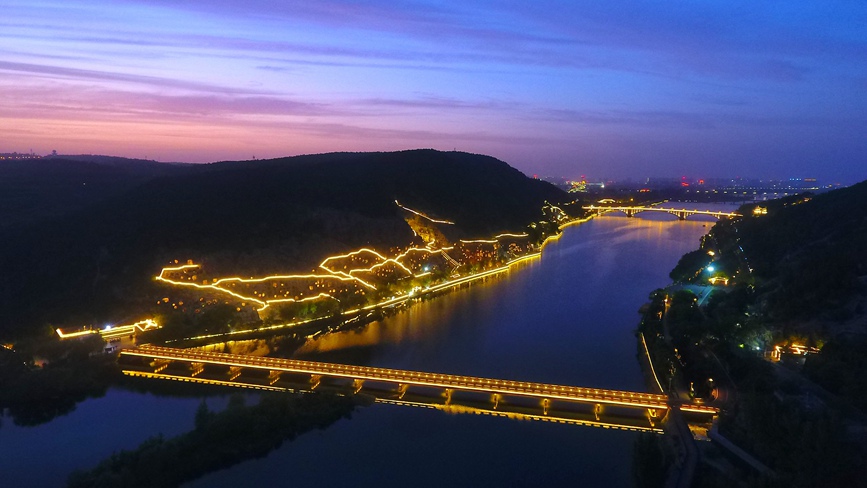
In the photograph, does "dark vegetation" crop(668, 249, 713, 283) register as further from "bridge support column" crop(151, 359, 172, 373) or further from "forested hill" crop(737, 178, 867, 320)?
"bridge support column" crop(151, 359, 172, 373)

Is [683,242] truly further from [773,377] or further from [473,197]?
[773,377]

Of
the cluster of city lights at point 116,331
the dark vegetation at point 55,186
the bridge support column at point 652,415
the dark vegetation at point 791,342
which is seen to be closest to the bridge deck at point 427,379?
the bridge support column at point 652,415

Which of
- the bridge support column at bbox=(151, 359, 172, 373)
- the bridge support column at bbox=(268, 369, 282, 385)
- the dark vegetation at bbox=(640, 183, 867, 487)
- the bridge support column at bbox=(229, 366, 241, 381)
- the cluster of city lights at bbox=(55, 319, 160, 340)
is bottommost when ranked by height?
the bridge support column at bbox=(151, 359, 172, 373)

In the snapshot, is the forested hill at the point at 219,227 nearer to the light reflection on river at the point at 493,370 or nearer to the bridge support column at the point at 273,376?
the light reflection on river at the point at 493,370

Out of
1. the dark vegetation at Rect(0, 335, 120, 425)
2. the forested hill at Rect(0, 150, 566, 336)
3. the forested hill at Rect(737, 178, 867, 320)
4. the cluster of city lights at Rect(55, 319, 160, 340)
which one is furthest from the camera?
the forested hill at Rect(0, 150, 566, 336)

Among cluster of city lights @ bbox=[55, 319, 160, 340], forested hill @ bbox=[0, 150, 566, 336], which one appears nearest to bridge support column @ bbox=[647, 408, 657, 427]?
cluster of city lights @ bbox=[55, 319, 160, 340]

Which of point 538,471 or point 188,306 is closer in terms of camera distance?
point 538,471

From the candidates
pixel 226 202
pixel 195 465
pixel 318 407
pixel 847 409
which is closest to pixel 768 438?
pixel 847 409
